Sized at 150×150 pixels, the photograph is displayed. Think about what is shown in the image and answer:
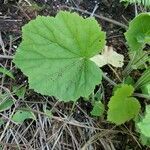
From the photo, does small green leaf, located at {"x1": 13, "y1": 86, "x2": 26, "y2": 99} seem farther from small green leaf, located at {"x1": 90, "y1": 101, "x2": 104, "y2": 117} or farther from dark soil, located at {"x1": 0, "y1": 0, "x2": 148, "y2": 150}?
small green leaf, located at {"x1": 90, "y1": 101, "x2": 104, "y2": 117}

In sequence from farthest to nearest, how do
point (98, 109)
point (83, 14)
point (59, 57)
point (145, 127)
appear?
point (83, 14) < point (98, 109) < point (59, 57) < point (145, 127)

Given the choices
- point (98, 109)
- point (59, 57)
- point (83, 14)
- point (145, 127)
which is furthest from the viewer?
point (83, 14)

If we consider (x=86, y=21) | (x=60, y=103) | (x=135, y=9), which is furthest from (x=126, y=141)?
(x=135, y=9)

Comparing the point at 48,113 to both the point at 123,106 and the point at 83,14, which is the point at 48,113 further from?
the point at 83,14

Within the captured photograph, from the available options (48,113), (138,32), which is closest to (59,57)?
(48,113)

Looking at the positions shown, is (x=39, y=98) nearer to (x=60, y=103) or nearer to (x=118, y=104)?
(x=60, y=103)

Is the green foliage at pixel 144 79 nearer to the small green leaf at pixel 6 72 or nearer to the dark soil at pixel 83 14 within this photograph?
the dark soil at pixel 83 14
